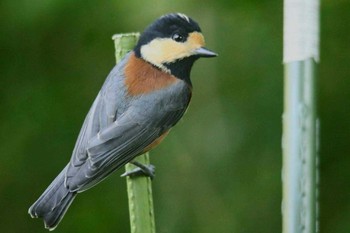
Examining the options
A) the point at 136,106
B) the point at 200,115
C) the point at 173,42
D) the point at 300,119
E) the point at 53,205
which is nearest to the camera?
the point at 300,119

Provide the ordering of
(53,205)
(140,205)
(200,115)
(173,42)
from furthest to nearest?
(200,115), (173,42), (53,205), (140,205)

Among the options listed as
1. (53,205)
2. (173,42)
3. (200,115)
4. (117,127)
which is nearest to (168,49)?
(173,42)

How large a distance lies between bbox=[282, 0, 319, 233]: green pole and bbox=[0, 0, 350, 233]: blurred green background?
4.92ft

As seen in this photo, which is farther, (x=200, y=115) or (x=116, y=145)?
(x=200, y=115)

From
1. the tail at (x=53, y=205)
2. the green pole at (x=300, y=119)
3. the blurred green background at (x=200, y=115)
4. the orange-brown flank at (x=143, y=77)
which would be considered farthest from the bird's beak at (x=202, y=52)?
the blurred green background at (x=200, y=115)

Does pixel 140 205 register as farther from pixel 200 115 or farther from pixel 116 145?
pixel 200 115

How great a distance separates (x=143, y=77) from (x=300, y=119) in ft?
2.18

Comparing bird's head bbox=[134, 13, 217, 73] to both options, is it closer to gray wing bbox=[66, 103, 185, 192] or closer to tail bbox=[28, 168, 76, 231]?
gray wing bbox=[66, 103, 185, 192]

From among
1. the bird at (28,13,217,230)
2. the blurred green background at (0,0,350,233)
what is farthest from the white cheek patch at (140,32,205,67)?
the blurred green background at (0,0,350,233)

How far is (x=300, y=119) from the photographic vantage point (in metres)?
1.06

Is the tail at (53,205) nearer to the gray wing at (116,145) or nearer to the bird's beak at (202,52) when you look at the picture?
the gray wing at (116,145)

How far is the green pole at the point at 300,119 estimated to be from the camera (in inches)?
40.7

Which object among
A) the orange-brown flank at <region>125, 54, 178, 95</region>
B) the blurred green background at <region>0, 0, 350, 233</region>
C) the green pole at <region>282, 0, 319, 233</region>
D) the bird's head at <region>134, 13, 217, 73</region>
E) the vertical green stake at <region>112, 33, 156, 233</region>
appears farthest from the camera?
the blurred green background at <region>0, 0, 350, 233</region>

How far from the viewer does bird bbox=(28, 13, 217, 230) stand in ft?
4.84
